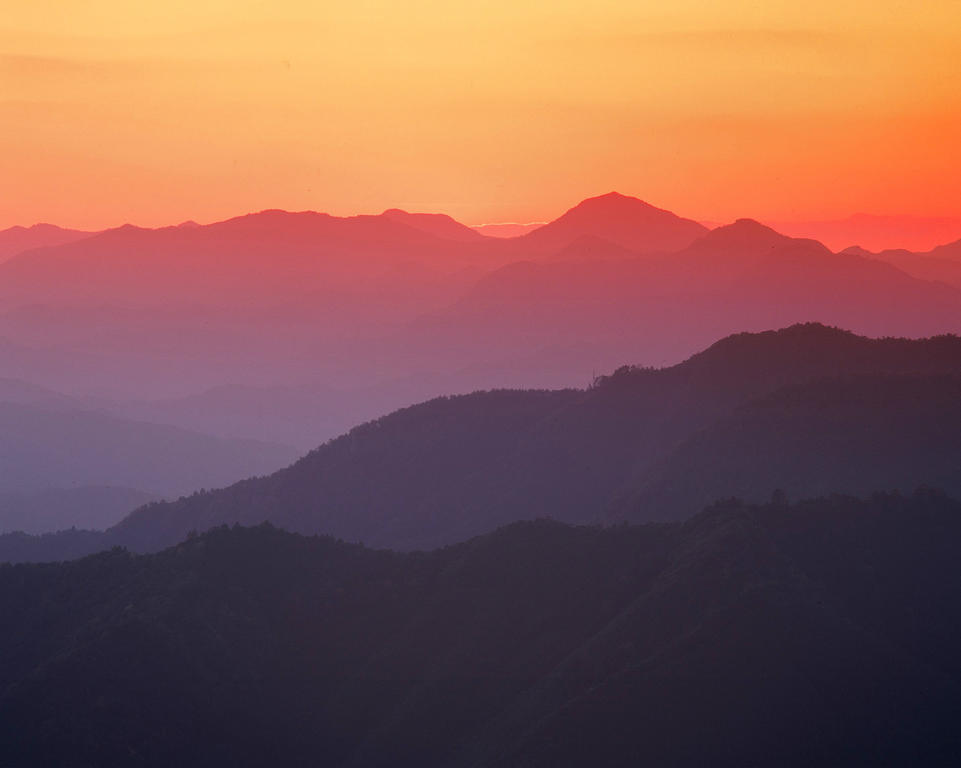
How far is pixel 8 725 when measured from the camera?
165 ft

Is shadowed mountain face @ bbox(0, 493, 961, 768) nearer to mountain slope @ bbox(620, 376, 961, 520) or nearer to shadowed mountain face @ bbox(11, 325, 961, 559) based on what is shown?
mountain slope @ bbox(620, 376, 961, 520)

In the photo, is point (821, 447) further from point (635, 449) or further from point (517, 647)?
point (517, 647)

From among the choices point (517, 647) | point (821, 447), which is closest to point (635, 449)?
point (821, 447)

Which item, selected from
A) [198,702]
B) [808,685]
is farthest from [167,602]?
[808,685]

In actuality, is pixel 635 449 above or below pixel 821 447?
above

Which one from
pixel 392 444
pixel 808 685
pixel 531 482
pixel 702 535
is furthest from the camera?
pixel 392 444

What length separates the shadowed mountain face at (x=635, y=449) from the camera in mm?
77812

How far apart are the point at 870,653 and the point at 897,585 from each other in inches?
287

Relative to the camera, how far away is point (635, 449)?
97.0 metres

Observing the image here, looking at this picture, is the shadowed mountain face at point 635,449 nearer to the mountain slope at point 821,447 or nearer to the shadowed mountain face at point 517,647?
the mountain slope at point 821,447

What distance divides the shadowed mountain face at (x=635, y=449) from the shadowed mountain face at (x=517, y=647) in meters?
19.1

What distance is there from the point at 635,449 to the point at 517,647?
144 ft

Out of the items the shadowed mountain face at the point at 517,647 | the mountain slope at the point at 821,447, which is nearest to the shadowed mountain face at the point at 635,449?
the mountain slope at the point at 821,447

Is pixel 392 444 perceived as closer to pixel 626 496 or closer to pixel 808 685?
pixel 626 496
